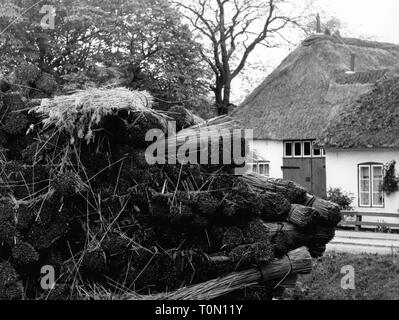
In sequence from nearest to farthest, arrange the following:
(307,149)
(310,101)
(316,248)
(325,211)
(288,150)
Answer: (325,211) → (316,248) → (307,149) → (288,150) → (310,101)

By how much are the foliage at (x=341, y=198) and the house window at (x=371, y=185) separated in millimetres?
428

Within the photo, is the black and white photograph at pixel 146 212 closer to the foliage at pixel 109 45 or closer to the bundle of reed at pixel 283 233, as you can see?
the bundle of reed at pixel 283 233

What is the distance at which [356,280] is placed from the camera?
10594mm

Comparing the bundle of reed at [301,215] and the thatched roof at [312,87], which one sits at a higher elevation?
the thatched roof at [312,87]

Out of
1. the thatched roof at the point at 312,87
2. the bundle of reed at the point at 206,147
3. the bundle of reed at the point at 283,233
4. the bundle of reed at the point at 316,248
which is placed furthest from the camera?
the thatched roof at the point at 312,87

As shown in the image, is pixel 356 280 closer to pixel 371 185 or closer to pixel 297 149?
pixel 371 185

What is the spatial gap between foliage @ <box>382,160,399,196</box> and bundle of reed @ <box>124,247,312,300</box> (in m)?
12.9

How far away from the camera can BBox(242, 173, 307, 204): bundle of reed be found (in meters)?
8.27

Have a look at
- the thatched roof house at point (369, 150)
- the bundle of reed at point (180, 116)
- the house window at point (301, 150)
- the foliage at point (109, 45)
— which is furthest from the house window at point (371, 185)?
the bundle of reed at point (180, 116)

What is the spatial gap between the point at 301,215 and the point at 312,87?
2181cm

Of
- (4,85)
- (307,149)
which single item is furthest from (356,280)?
(307,149)

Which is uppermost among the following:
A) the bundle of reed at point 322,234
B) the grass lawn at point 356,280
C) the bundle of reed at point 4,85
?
the bundle of reed at point 4,85

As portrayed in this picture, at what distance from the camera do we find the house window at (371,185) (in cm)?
2089
